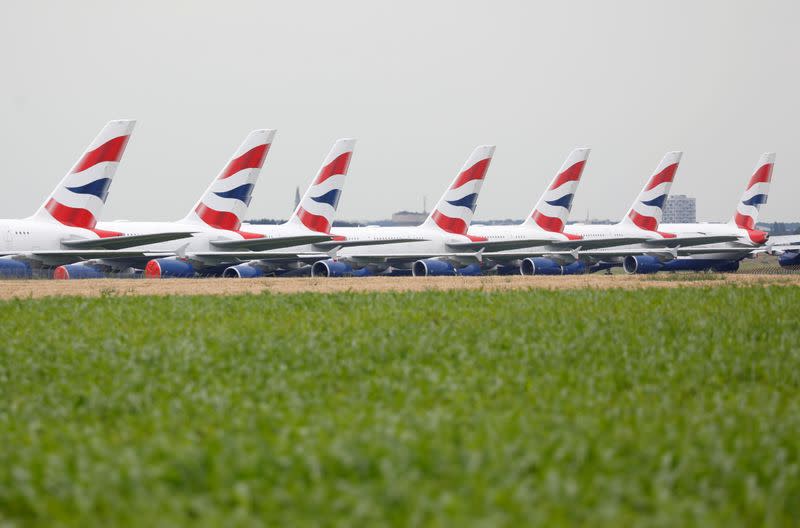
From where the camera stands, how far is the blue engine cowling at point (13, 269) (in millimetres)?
44000

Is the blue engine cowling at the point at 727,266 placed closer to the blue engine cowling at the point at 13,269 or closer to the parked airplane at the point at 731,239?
the parked airplane at the point at 731,239

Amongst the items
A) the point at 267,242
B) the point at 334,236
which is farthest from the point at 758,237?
the point at 267,242

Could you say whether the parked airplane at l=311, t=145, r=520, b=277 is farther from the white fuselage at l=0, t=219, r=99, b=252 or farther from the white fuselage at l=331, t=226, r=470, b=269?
the white fuselage at l=0, t=219, r=99, b=252

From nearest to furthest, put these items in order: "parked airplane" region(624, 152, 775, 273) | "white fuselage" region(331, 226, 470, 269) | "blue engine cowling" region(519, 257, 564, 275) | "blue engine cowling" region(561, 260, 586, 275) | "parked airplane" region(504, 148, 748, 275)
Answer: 1. "white fuselage" region(331, 226, 470, 269)
2. "blue engine cowling" region(519, 257, 564, 275)
3. "parked airplane" region(504, 148, 748, 275)
4. "blue engine cowling" region(561, 260, 586, 275)
5. "parked airplane" region(624, 152, 775, 273)

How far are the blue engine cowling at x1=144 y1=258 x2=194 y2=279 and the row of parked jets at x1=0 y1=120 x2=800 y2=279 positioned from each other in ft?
0.22

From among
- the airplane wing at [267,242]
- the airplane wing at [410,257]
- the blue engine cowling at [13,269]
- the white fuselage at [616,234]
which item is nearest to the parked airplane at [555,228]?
the white fuselage at [616,234]

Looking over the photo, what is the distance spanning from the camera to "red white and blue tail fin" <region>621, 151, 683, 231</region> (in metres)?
71.7

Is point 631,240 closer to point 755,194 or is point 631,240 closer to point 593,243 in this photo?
point 593,243

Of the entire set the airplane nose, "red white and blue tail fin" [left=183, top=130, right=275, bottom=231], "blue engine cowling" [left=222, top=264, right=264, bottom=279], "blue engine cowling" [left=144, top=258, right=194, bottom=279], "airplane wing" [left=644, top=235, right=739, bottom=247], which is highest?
"red white and blue tail fin" [left=183, top=130, right=275, bottom=231]

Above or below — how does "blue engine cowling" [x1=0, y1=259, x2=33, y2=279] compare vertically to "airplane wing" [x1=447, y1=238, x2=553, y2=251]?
above

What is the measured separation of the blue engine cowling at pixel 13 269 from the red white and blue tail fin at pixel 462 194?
83.5 ft

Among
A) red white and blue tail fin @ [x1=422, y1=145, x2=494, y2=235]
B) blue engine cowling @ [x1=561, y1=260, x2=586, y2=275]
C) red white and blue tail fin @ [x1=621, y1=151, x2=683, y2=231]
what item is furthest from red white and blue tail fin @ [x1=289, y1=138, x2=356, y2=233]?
red white and blue tail fin @ [x1=621, y1=151, x2=683, y2=231]

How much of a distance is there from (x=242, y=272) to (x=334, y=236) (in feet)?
24.3

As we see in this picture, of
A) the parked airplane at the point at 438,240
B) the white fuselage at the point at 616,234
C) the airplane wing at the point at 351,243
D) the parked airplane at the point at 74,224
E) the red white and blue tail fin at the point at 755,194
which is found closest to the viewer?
the parked airplane at the point at 74,224
